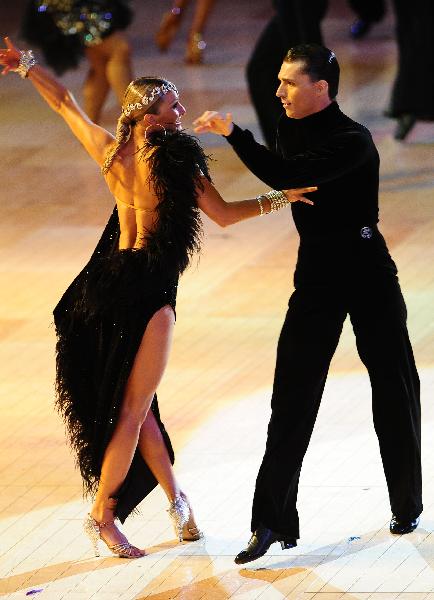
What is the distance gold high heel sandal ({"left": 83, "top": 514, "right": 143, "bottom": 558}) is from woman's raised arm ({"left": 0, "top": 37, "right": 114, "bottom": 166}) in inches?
47.2

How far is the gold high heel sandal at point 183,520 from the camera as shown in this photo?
4.95 metres

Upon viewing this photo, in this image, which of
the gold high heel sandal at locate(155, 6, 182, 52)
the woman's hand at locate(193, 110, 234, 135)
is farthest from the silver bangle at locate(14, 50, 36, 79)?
the gold high heel sandal at locate(155, 6, 182, 52)

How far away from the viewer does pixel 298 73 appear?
15.0ft

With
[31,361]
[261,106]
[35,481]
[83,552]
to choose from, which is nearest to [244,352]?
[31,361]

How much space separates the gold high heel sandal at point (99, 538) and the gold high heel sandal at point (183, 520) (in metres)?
0.16

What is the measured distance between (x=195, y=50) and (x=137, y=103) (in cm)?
887

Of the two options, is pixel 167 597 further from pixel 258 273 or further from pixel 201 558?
pixel 258 273

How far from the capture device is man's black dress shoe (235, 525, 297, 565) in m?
4.78

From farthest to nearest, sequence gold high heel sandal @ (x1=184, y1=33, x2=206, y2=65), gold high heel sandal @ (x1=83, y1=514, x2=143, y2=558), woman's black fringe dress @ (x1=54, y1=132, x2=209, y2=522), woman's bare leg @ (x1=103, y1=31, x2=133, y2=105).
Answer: gold high heel sandal @ (x1=184, y1=33, x2=206, y2=65)
woman's bare leg @ (x1=103, y1=31, x2=133, y2=105)
gold high heel sandal @ (x1=83, y1=514, x2=143, y2=558)
woman's black fringe dress @ (x1=54, y1=132, x2=209, y2=522)

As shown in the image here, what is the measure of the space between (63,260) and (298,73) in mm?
3848

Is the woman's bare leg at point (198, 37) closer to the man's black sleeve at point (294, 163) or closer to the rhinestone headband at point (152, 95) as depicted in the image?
the rhinestone headband at point (152, 95)

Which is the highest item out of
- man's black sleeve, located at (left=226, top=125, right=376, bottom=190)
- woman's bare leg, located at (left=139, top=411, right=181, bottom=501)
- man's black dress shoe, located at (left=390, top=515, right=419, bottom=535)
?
man's black sleeve, located at (left=226, top=125, right=376, bottom=190)

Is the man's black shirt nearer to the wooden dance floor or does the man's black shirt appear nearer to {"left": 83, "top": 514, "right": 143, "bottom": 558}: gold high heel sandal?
the wooden dance floor

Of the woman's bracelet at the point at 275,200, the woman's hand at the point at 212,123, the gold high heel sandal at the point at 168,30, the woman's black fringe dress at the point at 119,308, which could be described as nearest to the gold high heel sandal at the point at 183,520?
the woman's black fringe dress at the point at 119,308
